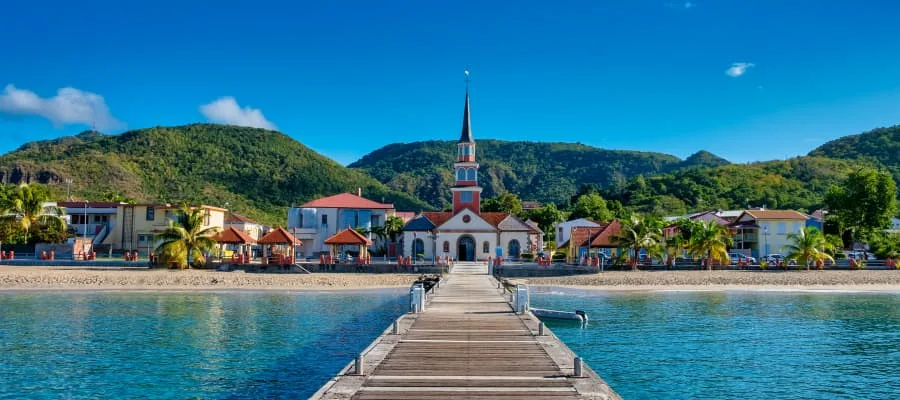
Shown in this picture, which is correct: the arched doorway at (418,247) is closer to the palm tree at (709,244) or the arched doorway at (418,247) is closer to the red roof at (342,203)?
the red roof at (342,203)

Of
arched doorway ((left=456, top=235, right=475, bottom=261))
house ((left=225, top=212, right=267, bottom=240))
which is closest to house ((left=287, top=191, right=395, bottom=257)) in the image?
house ((left=225, top=212, right=267, bottom=240))

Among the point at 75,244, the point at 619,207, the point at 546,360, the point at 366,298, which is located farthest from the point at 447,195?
the point at 546,360

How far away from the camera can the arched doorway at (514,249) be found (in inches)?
2298

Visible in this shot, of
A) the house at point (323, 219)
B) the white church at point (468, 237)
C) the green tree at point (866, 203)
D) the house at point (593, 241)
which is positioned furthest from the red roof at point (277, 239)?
the green tree at point (866, 203)

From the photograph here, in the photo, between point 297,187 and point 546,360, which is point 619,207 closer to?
point 297,187

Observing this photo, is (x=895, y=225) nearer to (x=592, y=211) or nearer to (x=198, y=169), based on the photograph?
(x=592, y=211)

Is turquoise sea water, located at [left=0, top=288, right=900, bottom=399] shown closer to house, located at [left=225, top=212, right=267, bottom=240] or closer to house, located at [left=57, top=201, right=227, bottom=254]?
house, located at [left=57, top=201, right=227, bottom=254]

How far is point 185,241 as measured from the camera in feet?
160

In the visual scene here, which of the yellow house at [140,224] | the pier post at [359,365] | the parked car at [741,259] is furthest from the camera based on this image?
the yellow house at [140,224]

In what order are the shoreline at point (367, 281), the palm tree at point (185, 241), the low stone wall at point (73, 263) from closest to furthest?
the shoreline at point (367, 281) → the palm tree at point (185, 241) → the low stone wall at point (73, 263)

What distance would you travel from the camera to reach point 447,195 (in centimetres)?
17088

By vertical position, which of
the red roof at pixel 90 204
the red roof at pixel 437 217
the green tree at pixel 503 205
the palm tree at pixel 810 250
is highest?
the green tree at pixel 503 205

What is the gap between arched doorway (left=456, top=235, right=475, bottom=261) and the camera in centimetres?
5800

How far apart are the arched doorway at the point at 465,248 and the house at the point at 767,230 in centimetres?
2729
